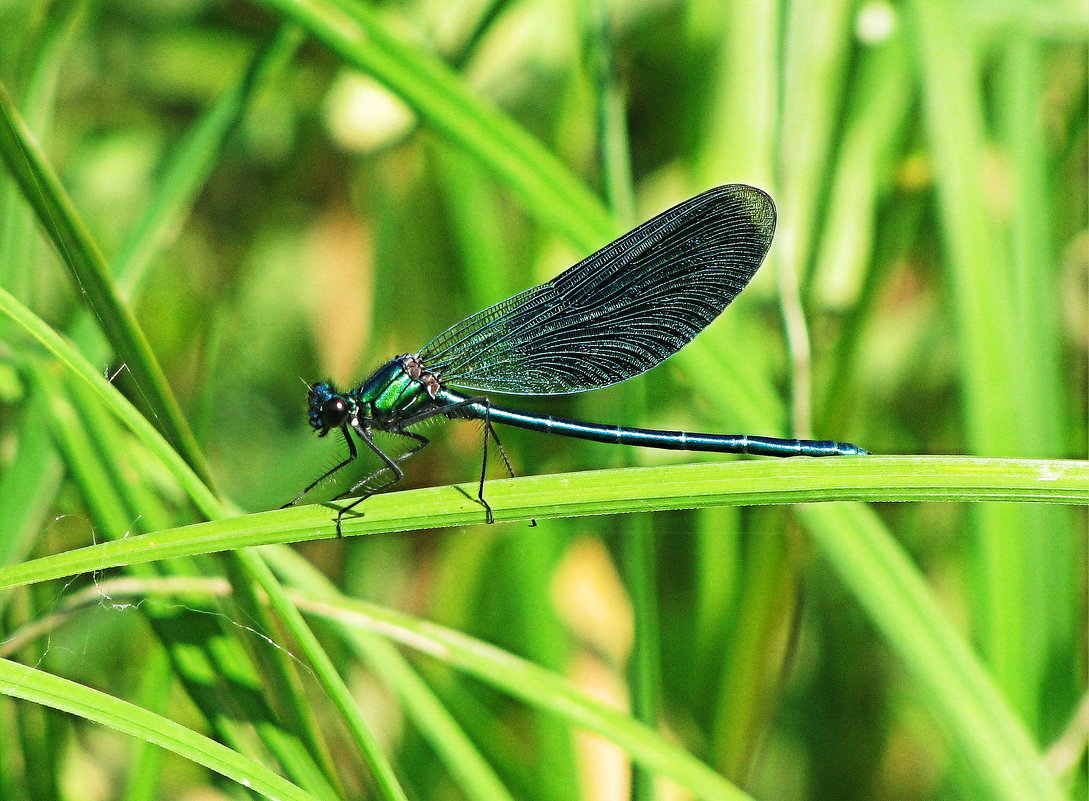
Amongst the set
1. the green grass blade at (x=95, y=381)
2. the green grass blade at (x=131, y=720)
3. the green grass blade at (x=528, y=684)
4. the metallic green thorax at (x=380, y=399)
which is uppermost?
the metallic green thorax at (x=380, y=399)

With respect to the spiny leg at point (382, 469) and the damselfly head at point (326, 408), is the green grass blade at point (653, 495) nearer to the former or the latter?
the spiny leg at point (382, 469)

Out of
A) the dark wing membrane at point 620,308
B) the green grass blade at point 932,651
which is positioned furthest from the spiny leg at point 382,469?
the green grass blade at point 932,651

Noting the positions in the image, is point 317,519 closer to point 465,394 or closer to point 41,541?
point 41,541

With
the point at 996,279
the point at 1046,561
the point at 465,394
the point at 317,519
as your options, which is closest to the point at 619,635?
the point at 465,394

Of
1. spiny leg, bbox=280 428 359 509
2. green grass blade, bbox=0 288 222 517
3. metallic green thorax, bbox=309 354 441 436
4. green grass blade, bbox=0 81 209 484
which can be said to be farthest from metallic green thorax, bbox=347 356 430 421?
green grass blade, bbox=0 288 222 517

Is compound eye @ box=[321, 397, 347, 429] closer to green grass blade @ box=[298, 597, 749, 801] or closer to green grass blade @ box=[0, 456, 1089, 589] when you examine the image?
green grass blade @ box=[298, 597, 749, 801]

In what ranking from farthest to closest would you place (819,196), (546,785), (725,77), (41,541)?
(725,77)
(819,196)
(546,785)
(41,541)
